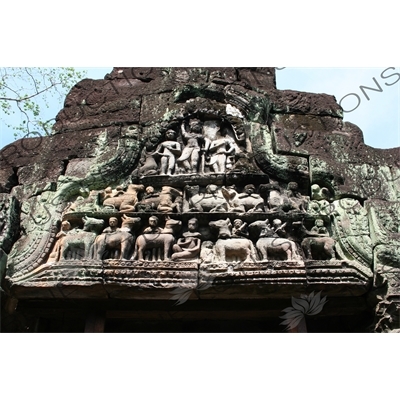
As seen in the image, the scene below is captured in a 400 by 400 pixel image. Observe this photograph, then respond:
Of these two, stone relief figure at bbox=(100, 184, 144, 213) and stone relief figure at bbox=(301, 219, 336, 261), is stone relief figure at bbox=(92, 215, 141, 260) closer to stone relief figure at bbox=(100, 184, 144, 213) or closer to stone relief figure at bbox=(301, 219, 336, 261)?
stone relief figure at bbox=(100, 184, 144, 213)

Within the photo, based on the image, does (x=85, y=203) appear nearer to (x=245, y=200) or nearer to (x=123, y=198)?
(x=123, y=198)

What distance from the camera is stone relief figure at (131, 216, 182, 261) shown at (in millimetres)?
4715

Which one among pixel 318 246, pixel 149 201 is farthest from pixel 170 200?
pixel 318 246

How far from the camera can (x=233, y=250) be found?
15.3 ft

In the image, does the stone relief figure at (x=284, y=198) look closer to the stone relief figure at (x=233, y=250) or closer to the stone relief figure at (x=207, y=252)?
the stone relief figure at (x=233, y=250)

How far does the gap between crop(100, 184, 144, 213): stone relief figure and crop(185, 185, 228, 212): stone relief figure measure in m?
0.53

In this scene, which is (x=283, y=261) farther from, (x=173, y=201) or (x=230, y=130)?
(x=230, y=130)

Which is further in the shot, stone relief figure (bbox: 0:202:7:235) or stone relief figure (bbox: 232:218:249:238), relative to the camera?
stone relief figure (bbox: 0:202:7:235)

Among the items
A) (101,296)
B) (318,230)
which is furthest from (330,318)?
(101,296)

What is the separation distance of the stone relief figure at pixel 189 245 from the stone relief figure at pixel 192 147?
81 centimetres

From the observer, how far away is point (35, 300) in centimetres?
476

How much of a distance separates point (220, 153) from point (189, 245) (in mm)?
1317
